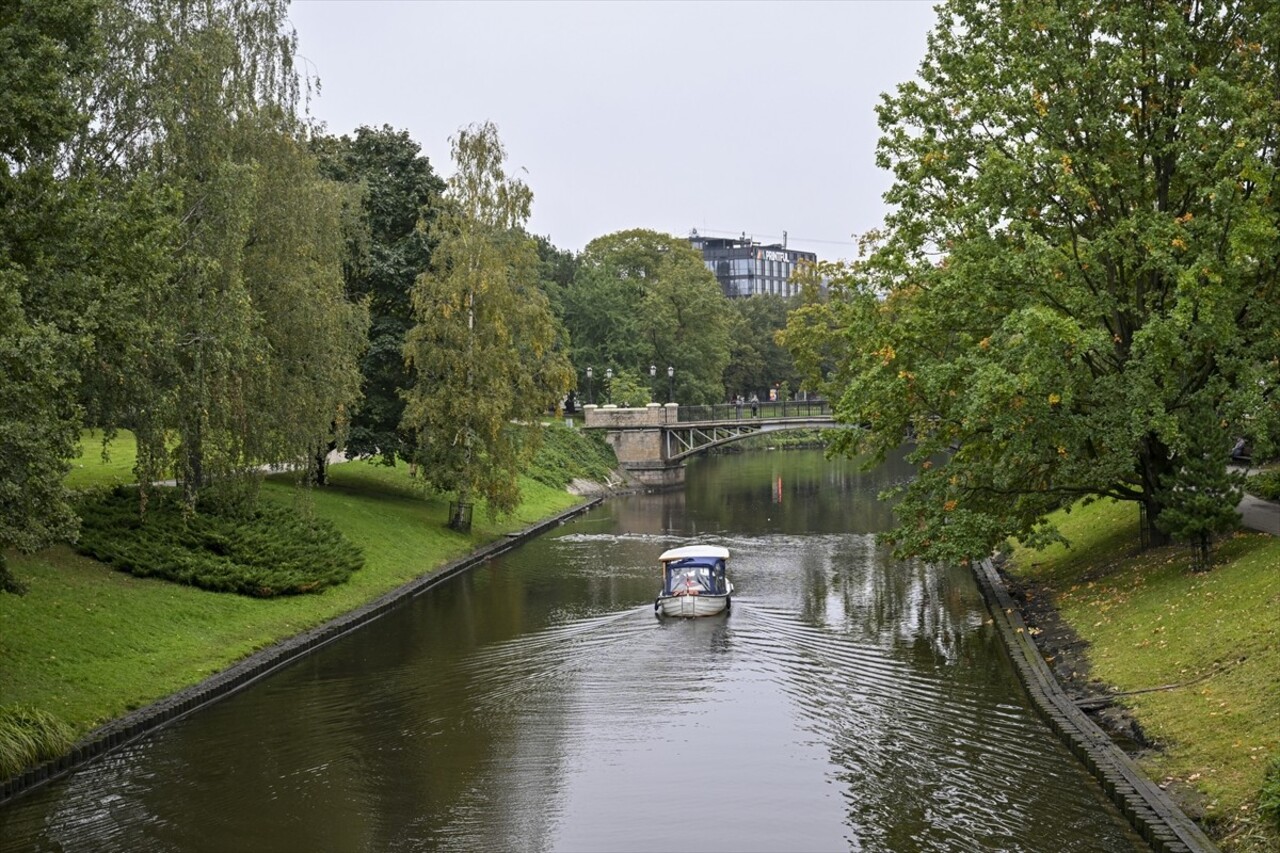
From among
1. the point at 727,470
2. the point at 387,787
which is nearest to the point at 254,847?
the point at 387,787

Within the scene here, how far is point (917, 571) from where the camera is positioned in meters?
39.8

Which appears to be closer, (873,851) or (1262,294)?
(873,851)

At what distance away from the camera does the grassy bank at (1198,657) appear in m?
15.4

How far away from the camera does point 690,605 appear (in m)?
31.9

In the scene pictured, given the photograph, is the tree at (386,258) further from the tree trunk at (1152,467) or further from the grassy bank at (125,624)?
the tree trunk at (1152,467)

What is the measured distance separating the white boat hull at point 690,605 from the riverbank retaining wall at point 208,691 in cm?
740

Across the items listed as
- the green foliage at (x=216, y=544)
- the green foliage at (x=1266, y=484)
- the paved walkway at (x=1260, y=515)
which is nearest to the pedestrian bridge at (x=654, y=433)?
the green foliage at (x=216, y=544)

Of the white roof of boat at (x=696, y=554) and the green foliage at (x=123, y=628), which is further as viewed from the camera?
the white roof of boat at (x=696, y=554)

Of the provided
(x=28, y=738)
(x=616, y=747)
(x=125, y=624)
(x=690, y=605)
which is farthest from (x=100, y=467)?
(x=616, y=747)

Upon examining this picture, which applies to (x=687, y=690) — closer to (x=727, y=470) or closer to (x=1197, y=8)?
(x=1197, y=8)

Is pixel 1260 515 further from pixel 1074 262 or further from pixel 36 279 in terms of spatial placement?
pixel 36 279

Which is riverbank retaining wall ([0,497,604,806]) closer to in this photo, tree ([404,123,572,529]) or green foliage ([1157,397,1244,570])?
tree ([404,123,572,529])

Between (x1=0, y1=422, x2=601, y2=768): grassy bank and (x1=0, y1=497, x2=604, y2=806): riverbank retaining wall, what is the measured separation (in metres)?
0.27

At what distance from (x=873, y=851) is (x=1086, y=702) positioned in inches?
274
